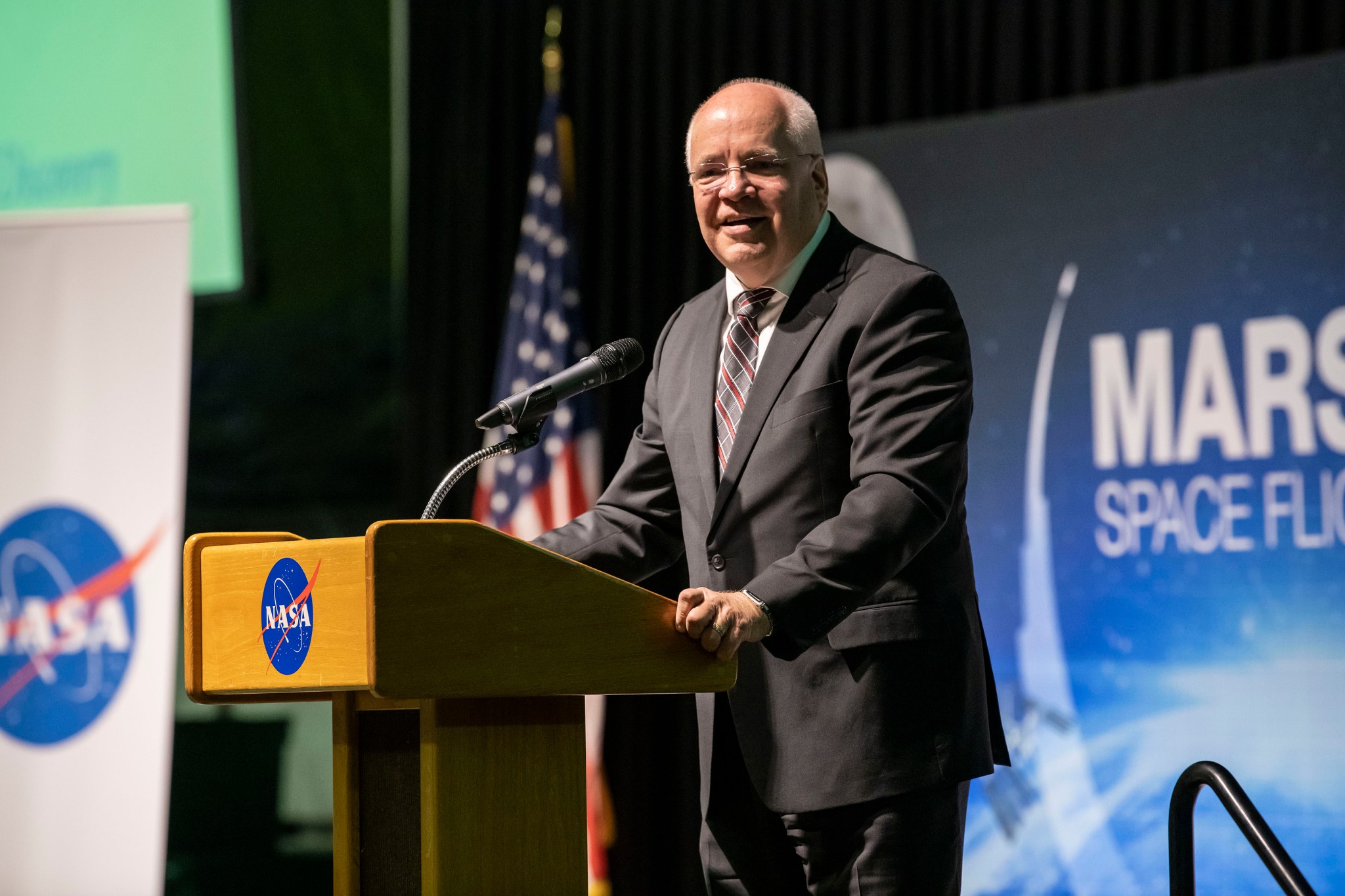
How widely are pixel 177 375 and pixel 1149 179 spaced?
10.5ft

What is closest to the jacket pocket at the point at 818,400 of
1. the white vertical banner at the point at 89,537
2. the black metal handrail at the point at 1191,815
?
the black metal handrail at the point at 1191,815

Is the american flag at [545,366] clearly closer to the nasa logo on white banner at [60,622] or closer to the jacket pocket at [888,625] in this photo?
the nasa logo on white banner at [60,622]

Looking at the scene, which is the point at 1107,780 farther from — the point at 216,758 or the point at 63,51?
the point at 63,51

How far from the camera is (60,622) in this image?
4.73 metres

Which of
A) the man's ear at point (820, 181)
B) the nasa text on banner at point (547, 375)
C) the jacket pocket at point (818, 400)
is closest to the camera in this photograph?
the jacket pocket at point (818, 400)

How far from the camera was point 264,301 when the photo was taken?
5602mm

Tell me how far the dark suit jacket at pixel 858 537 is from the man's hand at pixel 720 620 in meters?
0.07

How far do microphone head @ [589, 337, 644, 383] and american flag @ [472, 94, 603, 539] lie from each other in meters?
2.74

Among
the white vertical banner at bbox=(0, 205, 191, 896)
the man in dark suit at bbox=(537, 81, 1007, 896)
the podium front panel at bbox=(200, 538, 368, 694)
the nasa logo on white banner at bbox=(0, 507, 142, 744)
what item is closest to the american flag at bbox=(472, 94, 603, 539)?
the white vertical banner at bbox=(0, 205, 191, 896)

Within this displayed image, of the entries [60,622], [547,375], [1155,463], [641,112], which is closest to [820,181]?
[1155,463]

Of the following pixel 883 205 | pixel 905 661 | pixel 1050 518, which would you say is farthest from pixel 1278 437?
pixel 905 661

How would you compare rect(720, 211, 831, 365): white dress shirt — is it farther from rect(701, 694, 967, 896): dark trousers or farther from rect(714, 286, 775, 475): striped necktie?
rect(701, 694, 967, 896): dark trousers

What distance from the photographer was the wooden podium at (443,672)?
1488 mm

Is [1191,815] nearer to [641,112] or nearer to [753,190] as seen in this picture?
[753,190]
